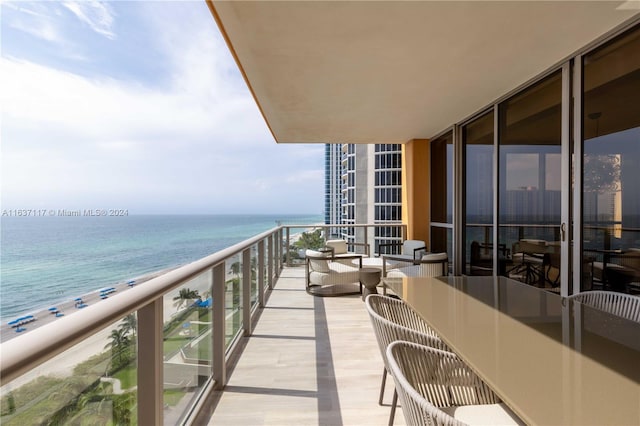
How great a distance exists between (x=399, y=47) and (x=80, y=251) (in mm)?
44108

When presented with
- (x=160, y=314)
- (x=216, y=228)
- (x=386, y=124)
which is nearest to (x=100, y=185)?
(x=216, y=228)

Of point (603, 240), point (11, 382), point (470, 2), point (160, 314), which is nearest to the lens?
point (11, 382)

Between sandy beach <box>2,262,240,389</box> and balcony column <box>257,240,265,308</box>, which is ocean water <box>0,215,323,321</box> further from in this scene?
sandy beach <box>2,262,240,389</box>

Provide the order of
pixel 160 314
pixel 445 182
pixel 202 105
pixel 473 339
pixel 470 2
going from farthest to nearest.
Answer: pixel 202 105, pixel 445 182, pixel 470 2, pixel 160 314, pixel 473 339

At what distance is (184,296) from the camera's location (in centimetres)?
210

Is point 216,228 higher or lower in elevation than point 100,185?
lower

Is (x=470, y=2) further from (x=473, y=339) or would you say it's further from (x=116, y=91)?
(x=116, y=91)

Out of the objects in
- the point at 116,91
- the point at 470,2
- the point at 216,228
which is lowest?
the point at 216,228

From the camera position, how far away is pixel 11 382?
83cm

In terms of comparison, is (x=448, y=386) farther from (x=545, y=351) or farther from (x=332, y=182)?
(x=332, y=182)

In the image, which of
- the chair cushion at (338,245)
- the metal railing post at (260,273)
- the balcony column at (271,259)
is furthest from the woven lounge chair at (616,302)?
the chair cushion at (338,245)

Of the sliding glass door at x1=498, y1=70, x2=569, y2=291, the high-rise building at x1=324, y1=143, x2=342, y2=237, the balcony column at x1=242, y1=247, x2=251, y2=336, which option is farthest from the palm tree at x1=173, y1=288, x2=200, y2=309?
the high-rise building at x1=324, y1=143, x2=342, y2=237

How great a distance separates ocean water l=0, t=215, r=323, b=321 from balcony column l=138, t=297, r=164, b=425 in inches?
729

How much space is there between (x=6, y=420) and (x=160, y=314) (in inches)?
32.4
